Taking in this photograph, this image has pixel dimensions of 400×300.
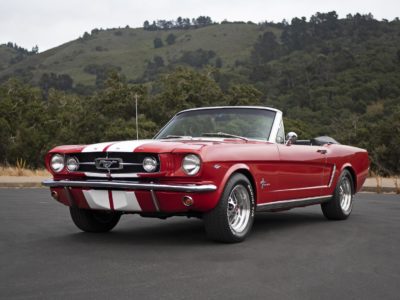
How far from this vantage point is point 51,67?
196 metres

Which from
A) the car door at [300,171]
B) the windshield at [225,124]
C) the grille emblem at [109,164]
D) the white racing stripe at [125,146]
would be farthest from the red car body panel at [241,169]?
the windshield at [225,124]

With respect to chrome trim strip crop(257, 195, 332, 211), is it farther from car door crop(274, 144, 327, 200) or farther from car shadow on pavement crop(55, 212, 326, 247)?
car shadow on pavement crop(55, 212, 326, 247)

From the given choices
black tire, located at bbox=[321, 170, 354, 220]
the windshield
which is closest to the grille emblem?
the windshield

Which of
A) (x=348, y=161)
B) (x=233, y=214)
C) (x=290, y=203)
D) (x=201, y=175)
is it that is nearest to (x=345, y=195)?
(x=348, y=161)

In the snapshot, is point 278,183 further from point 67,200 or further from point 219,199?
point 67,200

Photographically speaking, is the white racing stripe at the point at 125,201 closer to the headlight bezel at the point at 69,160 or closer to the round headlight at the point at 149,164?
the round headlight at the point at 149,164

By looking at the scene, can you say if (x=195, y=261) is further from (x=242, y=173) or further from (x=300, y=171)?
(x=300, y=171)

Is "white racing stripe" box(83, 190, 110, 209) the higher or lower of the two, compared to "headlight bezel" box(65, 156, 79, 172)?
lower

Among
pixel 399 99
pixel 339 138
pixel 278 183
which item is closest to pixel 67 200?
pixel 278 183

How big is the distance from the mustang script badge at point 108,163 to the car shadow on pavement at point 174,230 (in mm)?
779

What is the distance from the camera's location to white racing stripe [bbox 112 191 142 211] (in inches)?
246

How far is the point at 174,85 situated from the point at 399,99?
38.5 m

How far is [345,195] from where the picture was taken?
364 inches

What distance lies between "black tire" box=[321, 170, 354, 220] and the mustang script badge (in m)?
3.56
